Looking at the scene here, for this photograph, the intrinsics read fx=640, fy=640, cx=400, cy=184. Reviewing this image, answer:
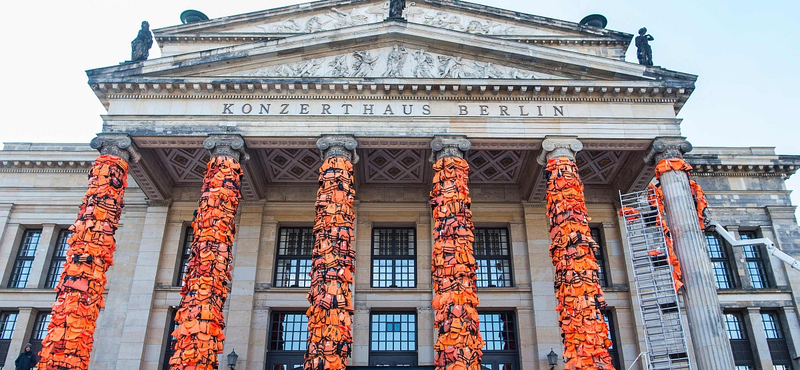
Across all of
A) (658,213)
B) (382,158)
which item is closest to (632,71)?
(658,213)

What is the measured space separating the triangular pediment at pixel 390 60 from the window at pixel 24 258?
879 centimetres

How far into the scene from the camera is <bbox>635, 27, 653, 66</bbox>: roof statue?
23.6m

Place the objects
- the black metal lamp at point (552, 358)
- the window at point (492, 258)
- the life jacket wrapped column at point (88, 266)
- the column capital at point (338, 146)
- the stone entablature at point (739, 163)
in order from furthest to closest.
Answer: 1. the stone entablature at point (739, 163)
2. the window at point (492, 258)
3. the black metal lamp at point (552, 358)
4. the column capital at point (338, 146)
5. the life jacket wrapped column at point (88, 266)

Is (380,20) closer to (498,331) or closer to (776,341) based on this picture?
(498,331)

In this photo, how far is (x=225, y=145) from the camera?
2167cm

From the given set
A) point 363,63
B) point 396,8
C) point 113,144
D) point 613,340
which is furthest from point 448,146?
point 113,144

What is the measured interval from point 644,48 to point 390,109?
9815 millimetres

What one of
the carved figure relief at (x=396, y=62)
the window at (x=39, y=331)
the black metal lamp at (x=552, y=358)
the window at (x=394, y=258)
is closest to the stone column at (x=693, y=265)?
the black metal lamp at (x=552, y=358)

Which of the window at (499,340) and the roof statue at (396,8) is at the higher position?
the roof statue at (396,8)

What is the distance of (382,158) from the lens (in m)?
25.2

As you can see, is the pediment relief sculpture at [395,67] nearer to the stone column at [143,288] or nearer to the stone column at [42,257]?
the stone column at [143,288]

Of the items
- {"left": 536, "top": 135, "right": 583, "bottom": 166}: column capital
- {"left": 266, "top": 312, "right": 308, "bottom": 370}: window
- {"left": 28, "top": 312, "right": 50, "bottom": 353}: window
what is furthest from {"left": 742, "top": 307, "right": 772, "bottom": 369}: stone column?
{"left": 28, "top": 312, "right": 50, "bottom": 353}: window

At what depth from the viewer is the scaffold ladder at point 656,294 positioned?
2023 cm

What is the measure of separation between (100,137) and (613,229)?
64.2 ft
